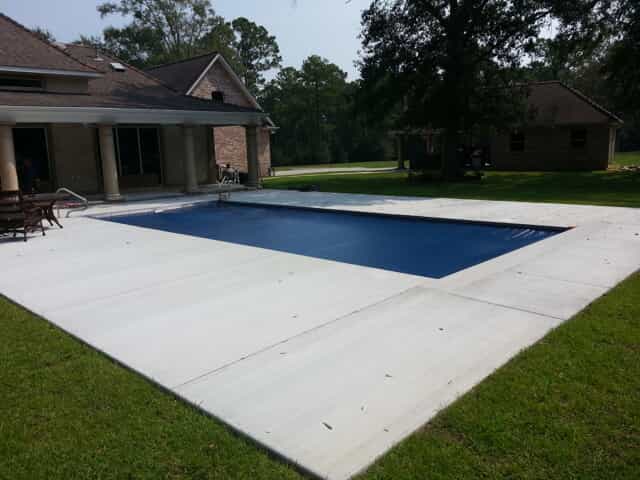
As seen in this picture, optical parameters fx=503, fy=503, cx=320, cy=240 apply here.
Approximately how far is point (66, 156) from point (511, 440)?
18281 millimetres

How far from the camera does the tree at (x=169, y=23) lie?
153 feet

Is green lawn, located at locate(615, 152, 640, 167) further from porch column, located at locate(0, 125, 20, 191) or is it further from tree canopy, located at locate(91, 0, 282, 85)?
tree canopy, located at locate(91, 0, 282, 85)

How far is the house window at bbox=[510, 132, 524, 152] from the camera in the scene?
29.2 m

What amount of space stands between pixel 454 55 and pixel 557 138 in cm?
1099

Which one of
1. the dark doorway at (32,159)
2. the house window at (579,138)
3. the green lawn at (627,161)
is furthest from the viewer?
the green lawn at (627,161)

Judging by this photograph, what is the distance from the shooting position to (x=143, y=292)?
6070 mm

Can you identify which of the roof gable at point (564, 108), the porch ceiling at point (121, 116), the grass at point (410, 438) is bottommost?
the grass at point (410, 438)

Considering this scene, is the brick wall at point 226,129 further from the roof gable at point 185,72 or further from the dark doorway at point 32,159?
the dark doorway at point 32,159

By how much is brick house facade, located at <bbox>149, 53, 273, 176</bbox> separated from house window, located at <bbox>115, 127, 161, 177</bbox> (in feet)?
23.8

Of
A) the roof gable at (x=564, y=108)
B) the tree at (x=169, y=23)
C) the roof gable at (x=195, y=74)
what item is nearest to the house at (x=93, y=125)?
the roof gable at (x=195, y=74)

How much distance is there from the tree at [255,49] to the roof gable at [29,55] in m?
44.0

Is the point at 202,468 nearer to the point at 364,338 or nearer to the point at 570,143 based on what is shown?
the point at 364,338

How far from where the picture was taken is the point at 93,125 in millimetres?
16344

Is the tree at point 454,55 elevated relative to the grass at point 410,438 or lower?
elevated
